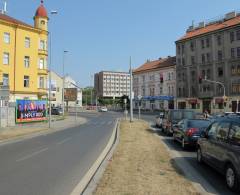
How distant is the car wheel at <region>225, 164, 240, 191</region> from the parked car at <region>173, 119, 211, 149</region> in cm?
627

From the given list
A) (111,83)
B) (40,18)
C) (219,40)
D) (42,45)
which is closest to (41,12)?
(40,18)

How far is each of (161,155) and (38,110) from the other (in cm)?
2962

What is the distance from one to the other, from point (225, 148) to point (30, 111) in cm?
3212

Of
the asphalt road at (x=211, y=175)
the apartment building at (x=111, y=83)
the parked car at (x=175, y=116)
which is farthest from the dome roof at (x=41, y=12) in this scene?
the apartment building at (x=111, y=83)

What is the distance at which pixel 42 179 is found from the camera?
350 inches

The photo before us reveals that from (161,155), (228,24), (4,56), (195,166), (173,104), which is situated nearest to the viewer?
(195,166)

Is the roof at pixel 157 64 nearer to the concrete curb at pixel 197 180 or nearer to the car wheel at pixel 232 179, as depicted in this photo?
the concrete curb at pixel 197 180

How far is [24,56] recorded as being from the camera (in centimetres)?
5528

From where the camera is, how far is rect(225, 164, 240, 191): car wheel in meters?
7.76

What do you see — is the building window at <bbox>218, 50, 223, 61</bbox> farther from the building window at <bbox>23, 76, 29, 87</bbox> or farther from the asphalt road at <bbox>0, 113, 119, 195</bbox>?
the asphalt road at <bbox>0, 113, 119, 195</bbox>

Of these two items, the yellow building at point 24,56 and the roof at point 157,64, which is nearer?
the yellow building at point 24,56

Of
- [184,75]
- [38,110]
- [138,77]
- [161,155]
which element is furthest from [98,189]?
[138,77]

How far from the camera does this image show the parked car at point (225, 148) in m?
7.93

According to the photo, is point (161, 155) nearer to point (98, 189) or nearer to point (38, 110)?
point (98, 189)
